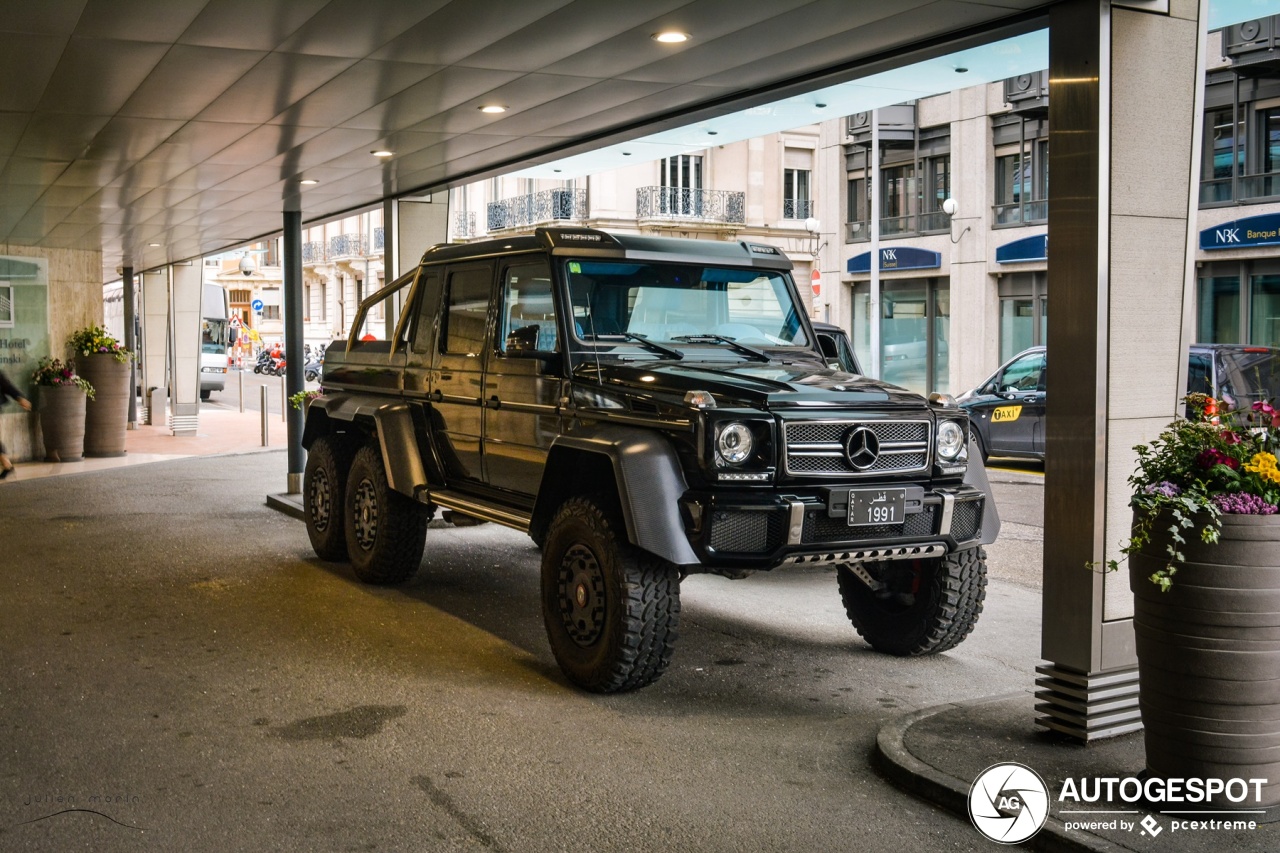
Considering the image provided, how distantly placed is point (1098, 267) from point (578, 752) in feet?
9.90

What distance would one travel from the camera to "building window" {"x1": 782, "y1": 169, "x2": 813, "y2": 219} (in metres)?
→ 43.0

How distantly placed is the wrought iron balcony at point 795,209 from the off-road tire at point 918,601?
119 ft

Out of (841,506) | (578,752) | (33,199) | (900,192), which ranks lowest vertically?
(578,752)

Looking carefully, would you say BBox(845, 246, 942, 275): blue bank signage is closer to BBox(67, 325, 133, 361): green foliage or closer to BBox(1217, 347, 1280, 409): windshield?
BBox(1217, 347, 1280, 409): windshield

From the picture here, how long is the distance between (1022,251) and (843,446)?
26.1m

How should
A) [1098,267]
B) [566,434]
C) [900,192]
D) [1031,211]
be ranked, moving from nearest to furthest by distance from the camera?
[1098,267]
[566,434]
[1031,211]
[900,192]

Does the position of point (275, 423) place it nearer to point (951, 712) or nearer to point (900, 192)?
point (900, 192)

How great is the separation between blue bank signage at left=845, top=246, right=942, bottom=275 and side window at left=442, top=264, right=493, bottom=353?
26.3 m

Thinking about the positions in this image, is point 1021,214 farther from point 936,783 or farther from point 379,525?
point 936,783

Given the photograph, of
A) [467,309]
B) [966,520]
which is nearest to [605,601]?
[966,520]

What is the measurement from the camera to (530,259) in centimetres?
772

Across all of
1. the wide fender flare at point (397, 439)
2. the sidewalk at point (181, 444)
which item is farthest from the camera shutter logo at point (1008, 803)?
the sidewalk at point (181, 444)

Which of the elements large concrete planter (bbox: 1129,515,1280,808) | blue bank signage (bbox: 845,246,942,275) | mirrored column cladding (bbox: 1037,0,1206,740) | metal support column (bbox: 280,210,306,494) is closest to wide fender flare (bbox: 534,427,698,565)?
mirrored column cladding (bbox: 1037,0,1206,740)

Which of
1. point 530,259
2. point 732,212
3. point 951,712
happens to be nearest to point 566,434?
point 530,259
